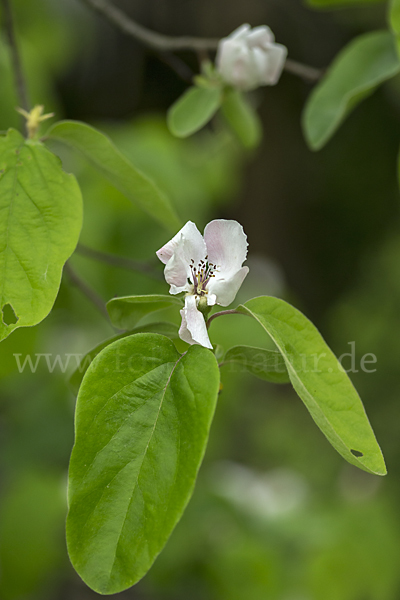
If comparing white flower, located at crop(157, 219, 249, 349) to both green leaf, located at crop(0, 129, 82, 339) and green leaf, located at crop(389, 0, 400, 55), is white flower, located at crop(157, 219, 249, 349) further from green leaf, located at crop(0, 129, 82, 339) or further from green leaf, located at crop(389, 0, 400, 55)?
green leaf, located at crop(389, 0, 400, 55)

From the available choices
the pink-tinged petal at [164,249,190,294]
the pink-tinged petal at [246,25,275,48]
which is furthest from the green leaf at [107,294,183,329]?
the pink-tinged petal at [246,25,275,48]

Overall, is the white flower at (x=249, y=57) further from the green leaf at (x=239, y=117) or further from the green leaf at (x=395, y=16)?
the green leaf at (x=395, y=16)

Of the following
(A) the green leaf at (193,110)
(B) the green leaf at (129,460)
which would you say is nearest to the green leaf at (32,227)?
(B) the green leaf at (129,460)

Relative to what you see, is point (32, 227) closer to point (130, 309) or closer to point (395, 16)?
point (130, 309)

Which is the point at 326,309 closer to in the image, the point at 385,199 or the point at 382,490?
the point at 385,199

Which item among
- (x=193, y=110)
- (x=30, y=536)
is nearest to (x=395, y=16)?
(x=193, y=110)

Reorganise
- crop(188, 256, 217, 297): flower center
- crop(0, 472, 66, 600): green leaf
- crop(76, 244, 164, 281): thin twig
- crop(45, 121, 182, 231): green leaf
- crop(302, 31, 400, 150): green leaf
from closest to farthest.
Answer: crop(188, 256, 217, 297): flower center
crop(45, 121, 182, 231): green leaf
crop(302, 31, 400, 150): green leaf
crop(76, 244, 164, 281): thin twig
crop(0, 472, 66, 600): green leaf
